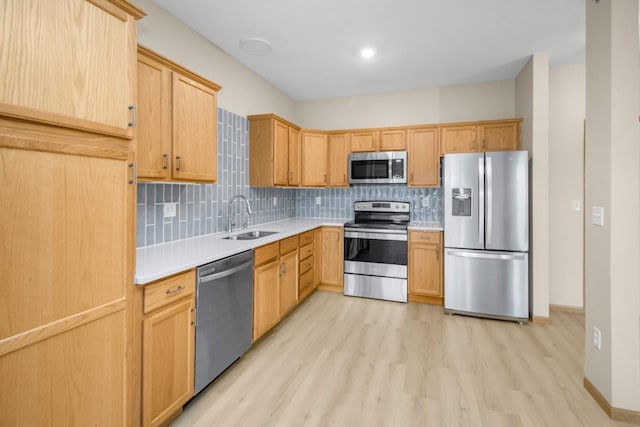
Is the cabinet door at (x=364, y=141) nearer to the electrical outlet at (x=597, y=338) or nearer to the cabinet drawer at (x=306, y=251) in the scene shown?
the cabinet drawer at (x=306, y=251)

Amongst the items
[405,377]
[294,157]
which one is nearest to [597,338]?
[405,377]

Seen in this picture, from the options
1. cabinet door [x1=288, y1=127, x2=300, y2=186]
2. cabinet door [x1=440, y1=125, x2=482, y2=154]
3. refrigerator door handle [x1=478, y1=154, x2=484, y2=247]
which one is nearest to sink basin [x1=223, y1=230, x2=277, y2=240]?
cabinet door [x1=288, y1=127, x2=300, y2=186]

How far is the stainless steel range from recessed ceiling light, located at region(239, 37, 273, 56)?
227cm

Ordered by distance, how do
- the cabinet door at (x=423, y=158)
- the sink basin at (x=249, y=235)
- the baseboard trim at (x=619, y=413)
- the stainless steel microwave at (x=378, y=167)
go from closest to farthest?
1. the baseboard trim at (x=619, y=413)
2. the sink basin at (x=249, y=235)
3. the cabinet door at (x=423, y=158)
4. the stainless steel microwave at (x=378, y=167)

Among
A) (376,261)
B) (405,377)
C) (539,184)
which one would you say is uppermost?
(539,184)

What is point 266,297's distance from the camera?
9.09ft

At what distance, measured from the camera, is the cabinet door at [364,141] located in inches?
169

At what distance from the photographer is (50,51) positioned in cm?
113

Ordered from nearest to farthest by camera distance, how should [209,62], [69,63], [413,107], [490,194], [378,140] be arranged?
[69,63], [209,62], [490,194], [378,140], [413,107]

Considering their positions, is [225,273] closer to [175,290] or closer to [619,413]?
[175,290]

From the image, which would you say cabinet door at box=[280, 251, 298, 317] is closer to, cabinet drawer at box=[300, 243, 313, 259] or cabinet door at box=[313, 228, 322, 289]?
cabinet drawer at box=[300, 243, 313, 259]

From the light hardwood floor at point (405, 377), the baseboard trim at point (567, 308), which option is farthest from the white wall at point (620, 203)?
the baseboard trim at point (567, 308)

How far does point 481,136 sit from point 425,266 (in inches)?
69.5

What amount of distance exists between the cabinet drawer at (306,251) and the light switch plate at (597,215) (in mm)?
2581
